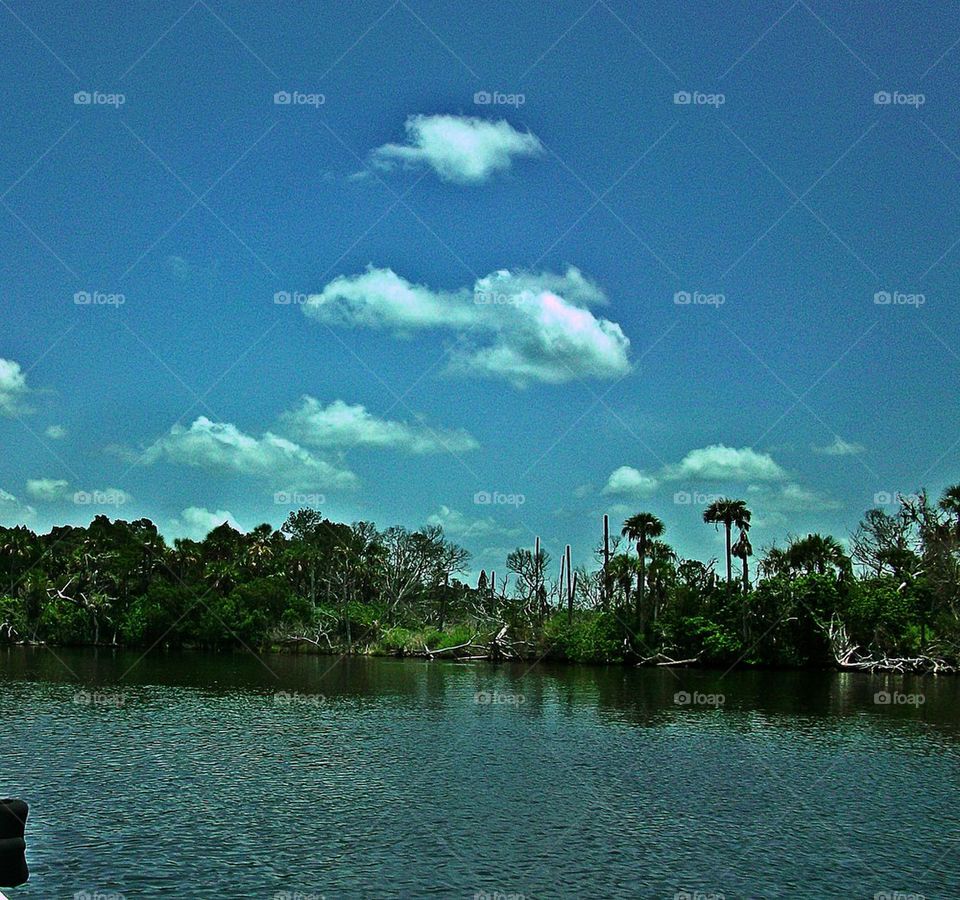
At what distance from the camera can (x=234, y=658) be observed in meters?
86.7

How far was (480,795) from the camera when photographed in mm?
25469

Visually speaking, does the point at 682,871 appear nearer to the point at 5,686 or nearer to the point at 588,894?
the point at 588,894

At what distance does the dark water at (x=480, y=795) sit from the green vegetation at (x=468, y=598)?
21.0 m

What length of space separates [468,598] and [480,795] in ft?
245

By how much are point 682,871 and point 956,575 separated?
48.5 metres

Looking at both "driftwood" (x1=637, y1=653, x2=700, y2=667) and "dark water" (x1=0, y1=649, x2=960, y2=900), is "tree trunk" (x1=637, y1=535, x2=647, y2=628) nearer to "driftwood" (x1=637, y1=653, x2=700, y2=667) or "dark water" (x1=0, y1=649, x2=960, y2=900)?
"driftwood" (x1=637, y1=653, x2=700, y2=667)

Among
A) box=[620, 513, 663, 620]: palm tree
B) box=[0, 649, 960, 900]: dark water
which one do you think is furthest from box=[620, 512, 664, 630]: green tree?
box=[0, 649, 960, 900]: dark water

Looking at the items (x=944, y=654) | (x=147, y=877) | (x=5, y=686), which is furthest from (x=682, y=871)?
(x=944, y=654)

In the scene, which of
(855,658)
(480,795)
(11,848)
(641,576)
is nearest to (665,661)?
(641,576)

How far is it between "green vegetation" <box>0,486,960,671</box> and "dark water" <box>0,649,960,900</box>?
21.0 meters

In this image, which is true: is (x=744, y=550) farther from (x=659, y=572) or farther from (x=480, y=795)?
(x=480, y=795)

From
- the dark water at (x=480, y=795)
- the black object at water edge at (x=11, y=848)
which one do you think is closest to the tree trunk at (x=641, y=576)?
the dark water at (x=480, y=795)

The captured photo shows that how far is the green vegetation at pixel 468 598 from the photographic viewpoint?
7150cm

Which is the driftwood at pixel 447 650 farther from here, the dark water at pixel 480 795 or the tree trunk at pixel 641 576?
the dark water at pixel 480 795
